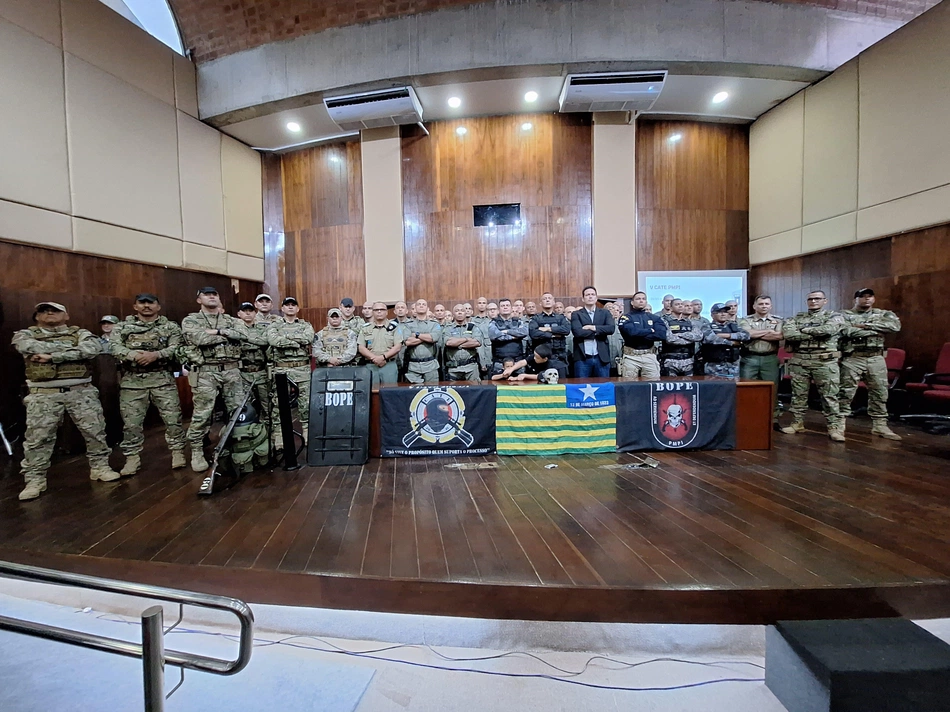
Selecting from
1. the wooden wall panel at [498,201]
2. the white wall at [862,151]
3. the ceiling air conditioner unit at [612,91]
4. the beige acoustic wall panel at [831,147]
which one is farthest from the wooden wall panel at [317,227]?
the beige acoustic wall panel at [831,147]

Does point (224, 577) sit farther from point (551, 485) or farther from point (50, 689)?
point (551, 485)

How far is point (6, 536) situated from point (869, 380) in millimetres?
7691

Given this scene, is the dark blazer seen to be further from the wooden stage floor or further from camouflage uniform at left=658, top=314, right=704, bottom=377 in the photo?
the wooden stage floor

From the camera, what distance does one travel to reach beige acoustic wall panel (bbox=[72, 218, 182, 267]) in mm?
4921

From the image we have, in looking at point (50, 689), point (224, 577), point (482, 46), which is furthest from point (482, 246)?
point (50, 689)

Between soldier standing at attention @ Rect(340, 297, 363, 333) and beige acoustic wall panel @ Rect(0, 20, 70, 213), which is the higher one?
beige acoustic wall panel @ Rect(0, 20, 70, 213)

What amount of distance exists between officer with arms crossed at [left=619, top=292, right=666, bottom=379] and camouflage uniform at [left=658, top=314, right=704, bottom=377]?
12 centimetres

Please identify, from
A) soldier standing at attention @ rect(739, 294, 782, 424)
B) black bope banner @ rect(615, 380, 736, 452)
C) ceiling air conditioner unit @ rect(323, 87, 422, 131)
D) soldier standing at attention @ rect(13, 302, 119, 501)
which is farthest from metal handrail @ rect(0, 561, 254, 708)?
ceiling air conditioner unit @ rect(323, 87, 422, 131)

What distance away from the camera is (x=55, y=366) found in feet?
10.8

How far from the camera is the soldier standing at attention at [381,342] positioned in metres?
4.80

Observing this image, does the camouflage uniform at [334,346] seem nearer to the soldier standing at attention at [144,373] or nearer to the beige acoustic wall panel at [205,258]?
the soldier standing at attention at [144,373]

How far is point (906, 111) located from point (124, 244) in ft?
34.5

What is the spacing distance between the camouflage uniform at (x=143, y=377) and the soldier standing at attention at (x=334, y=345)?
128 centimetres

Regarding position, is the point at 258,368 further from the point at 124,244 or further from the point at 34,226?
the point at 124,244
